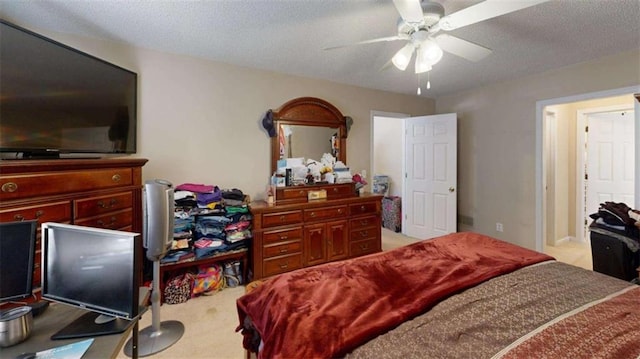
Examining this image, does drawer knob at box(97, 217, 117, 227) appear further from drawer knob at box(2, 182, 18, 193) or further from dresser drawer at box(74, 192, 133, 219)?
drawer knob at box(2, 182, 18, 193)

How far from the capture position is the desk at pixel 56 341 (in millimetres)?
984

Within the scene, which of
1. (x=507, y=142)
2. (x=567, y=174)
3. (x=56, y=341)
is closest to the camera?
(x=56, y=341)

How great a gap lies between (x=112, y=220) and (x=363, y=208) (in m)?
2.52

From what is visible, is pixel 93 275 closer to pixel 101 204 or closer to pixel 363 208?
pixel 101 204

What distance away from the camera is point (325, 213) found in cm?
319

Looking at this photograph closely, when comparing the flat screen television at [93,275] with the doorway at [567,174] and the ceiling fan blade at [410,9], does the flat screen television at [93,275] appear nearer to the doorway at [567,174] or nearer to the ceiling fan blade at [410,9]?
the ceiling fan blade at [410,9]

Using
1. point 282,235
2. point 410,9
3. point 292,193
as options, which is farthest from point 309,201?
point 410,9

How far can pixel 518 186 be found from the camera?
3744mm

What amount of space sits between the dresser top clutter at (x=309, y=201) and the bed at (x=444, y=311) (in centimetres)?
135

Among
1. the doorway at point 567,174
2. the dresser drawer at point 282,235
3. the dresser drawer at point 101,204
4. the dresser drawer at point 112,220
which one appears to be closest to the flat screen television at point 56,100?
the dresser drawer at point 101,204

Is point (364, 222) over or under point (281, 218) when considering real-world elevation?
under

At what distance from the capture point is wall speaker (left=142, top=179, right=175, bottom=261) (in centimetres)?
196

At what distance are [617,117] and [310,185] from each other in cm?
435

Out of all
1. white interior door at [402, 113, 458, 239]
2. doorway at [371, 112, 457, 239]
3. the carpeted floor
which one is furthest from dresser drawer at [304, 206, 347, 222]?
white interior door at [402, 113, 458, 239]
